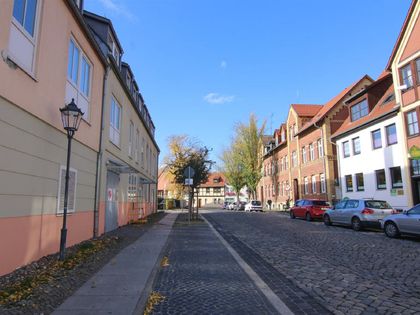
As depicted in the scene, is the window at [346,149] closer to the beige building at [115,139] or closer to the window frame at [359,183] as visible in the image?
the window frame at [359,183]

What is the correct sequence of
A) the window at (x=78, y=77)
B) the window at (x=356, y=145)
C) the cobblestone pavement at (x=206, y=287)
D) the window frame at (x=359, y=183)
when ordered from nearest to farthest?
the cobblestone pavement at (x=206, y=287), the window at (x=78, y=77), the window frame at (x=359, y=183), the window at (x=356, y=145)

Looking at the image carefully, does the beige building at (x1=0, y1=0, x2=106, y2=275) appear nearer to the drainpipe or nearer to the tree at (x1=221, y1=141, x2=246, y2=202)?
the drainpipe

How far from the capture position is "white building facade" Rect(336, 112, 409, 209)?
2394 cm

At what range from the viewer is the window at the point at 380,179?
84.7 feet

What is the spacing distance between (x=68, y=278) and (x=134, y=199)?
54.6 ft

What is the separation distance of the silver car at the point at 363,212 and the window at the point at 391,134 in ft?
23.9

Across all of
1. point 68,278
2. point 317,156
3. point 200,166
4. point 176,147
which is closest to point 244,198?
point 176,147

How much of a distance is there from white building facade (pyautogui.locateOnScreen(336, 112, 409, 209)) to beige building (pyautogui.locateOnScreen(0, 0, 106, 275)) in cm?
1963

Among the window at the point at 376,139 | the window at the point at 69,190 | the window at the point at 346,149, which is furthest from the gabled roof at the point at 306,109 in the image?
the window at the point at 69,190

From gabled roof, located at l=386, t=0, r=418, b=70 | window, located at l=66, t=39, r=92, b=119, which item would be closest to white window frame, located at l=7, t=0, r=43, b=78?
window, located at l=66, t=39, r=92, b=119

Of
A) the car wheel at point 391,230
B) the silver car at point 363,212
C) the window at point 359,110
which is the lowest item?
the car wheel at point 391,230

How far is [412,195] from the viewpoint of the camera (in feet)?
74.0

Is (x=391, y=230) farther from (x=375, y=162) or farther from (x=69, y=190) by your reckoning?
(x=375, y=162)

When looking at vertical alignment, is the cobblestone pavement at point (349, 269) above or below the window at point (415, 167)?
below
